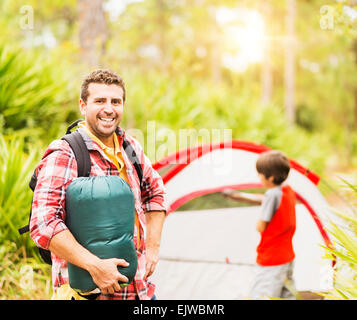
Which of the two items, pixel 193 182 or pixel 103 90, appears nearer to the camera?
pixel 103 90

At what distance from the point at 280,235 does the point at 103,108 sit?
2.12 metres

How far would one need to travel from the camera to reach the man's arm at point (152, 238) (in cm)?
201

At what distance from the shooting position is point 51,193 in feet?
5.50

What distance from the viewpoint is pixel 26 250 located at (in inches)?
146

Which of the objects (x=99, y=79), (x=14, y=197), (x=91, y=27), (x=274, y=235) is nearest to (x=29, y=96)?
(x=14, y=197)

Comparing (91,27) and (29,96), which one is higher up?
(91,27)

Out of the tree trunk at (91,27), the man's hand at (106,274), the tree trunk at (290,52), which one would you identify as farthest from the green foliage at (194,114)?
the tree trunk at (290,52)

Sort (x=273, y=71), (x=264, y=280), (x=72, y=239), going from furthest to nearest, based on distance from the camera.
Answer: (x=273, y=71)
(x=264, y=280)
(x=72, y=239)

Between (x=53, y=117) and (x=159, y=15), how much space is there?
70.1ft

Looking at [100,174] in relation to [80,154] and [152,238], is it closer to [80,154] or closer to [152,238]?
[80,154]

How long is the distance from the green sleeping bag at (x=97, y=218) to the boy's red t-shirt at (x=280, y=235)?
193 cm

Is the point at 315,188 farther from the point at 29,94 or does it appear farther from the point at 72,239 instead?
the point at 29,94

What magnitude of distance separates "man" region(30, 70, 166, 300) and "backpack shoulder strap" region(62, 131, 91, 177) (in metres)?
0.02
